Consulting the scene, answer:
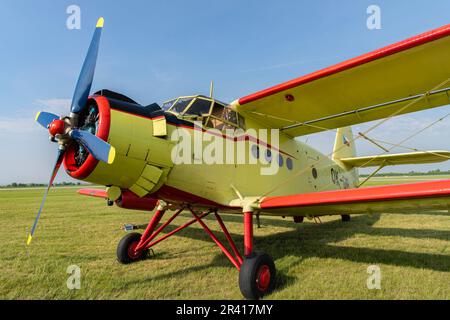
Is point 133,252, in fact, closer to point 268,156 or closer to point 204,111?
point 204,111

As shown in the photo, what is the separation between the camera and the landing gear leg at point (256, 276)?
412cm

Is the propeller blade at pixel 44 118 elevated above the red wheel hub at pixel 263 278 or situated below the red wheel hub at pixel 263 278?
above

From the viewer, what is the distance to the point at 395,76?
4.79 meters

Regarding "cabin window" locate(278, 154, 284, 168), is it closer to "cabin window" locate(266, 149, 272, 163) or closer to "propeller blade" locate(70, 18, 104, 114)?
"cabin window" locate(266, 149, 272, 163)

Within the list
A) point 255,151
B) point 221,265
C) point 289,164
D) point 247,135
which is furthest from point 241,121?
point 221,265

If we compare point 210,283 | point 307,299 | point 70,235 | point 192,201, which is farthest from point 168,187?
point 70,235

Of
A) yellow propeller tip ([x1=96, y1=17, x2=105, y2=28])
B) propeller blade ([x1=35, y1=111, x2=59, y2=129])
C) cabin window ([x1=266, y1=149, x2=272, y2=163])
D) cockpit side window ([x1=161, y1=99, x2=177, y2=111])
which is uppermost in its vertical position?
yellow propeller tip ([x1=96, y1=17, x2=105, y2=28])

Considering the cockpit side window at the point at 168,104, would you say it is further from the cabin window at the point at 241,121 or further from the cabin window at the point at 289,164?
the cabin window at the point at 289,164

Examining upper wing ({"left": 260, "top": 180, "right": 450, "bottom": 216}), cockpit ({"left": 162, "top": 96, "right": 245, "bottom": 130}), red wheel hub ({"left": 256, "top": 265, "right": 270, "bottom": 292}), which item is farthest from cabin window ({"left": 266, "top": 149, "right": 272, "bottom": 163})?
red wheel hub ({"left": 256, "top": 265, "right": 270, "bottom": 292})

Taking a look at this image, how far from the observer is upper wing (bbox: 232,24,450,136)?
4250 millimetres

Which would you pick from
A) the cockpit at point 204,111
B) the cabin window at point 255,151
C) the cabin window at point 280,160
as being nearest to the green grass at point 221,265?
the cabin window at point 280,160

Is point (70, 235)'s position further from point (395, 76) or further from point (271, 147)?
point (395, 76)

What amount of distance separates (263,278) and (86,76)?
3.95 metres

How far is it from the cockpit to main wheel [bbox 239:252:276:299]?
239 cm
